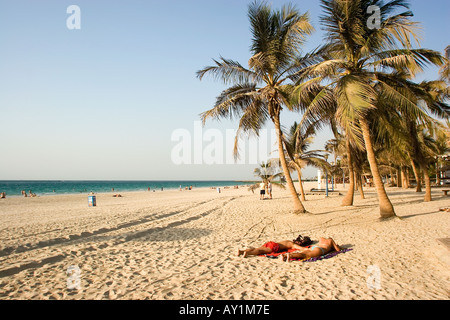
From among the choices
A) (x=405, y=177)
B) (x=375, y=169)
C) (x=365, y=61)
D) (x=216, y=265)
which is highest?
(x=365, y=61)

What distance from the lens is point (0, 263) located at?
519 centimetres

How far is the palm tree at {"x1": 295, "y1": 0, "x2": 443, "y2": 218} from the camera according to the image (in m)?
7.71

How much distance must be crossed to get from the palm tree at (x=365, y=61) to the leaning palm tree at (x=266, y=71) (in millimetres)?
1302

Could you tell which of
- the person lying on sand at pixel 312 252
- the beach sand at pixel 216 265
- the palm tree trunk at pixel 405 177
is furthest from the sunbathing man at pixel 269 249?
the palm tree trunk at pixel 405 177

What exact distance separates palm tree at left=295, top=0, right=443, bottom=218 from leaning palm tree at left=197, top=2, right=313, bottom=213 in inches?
51.3

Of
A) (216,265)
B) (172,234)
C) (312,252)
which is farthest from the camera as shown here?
(172,234)

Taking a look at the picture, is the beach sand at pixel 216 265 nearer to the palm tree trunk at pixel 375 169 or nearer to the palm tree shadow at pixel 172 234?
the palm tree shadow at pixel 172 234

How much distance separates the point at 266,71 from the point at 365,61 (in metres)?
3.50

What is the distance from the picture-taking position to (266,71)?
1049cm

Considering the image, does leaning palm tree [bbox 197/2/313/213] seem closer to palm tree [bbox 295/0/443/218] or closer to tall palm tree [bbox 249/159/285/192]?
palm tree [bbox 295/0/443/218]

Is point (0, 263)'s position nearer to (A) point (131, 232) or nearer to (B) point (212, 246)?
(A) point (131, 232)

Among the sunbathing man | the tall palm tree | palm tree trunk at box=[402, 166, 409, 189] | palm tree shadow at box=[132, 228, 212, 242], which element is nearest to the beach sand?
palm tree shadow at box=[132, 228, 212, 242]

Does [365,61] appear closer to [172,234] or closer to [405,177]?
[172,234]

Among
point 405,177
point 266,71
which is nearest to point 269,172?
point 266,71
